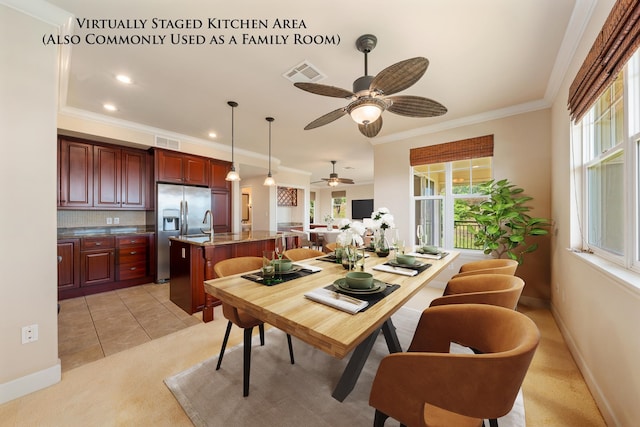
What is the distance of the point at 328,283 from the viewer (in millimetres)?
1471

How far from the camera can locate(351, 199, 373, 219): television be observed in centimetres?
984

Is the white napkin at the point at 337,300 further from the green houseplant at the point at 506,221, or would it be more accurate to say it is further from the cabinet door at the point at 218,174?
the cabinet door at the point at 218,174

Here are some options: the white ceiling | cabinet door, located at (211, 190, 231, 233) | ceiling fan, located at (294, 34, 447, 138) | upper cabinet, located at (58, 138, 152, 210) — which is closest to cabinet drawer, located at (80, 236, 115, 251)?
upper cabinet, located at (58, 138, 152, 210)

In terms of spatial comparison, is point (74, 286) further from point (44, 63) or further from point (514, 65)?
point (514, 65)

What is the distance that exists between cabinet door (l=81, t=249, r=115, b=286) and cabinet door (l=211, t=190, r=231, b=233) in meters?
1.70

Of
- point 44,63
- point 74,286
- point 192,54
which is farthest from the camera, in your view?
point 74,286

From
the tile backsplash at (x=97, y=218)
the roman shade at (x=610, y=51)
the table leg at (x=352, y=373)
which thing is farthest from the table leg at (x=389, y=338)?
the tile backsplash at (x=97, y=218)

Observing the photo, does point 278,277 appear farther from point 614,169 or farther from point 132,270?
point 132,270

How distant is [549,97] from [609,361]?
2844 millimetres

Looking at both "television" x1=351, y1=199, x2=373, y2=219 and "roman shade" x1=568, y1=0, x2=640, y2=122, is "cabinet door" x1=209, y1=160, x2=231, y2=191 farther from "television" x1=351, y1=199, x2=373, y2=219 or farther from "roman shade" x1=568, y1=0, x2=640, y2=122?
"television" x1=351, y1=199, x2=373, y2=219

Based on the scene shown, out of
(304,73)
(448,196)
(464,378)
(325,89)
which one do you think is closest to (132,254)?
(304,73)

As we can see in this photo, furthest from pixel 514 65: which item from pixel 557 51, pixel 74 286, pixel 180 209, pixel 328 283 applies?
pixel 74 286

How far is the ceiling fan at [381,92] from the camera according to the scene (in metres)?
1.52

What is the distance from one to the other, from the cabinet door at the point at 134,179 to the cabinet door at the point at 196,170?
26.6 inches
